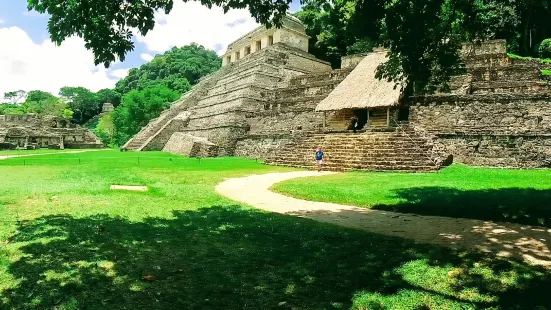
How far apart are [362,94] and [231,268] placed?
17.6 metres

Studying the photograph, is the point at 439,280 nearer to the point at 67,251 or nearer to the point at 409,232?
the point at 409,232

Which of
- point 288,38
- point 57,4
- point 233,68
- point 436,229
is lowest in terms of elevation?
point 436,229

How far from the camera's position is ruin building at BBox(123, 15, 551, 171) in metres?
15.5

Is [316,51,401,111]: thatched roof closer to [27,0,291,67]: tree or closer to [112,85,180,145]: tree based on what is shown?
[27,0,291,67]: tree

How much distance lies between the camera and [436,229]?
6.05 m

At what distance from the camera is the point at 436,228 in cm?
612

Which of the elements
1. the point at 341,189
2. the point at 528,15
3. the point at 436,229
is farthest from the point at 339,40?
the point at 436,229

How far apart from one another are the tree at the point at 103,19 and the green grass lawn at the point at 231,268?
282cm

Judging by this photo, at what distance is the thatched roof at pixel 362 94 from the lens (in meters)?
18.7

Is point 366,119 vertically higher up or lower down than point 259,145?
higher up

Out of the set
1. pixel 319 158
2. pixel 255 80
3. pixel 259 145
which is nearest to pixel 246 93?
pixel 255 80

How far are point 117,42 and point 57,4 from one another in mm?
943

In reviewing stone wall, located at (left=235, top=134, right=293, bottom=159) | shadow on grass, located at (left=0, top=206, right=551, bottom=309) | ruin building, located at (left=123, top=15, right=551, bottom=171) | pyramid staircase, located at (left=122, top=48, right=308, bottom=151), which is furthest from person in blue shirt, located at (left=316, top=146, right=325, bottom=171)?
shadow on grass, located at (left=0, top=206, right=551, bottom=309)

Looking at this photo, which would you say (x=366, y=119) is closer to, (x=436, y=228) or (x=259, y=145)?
(x=259, y=145)
